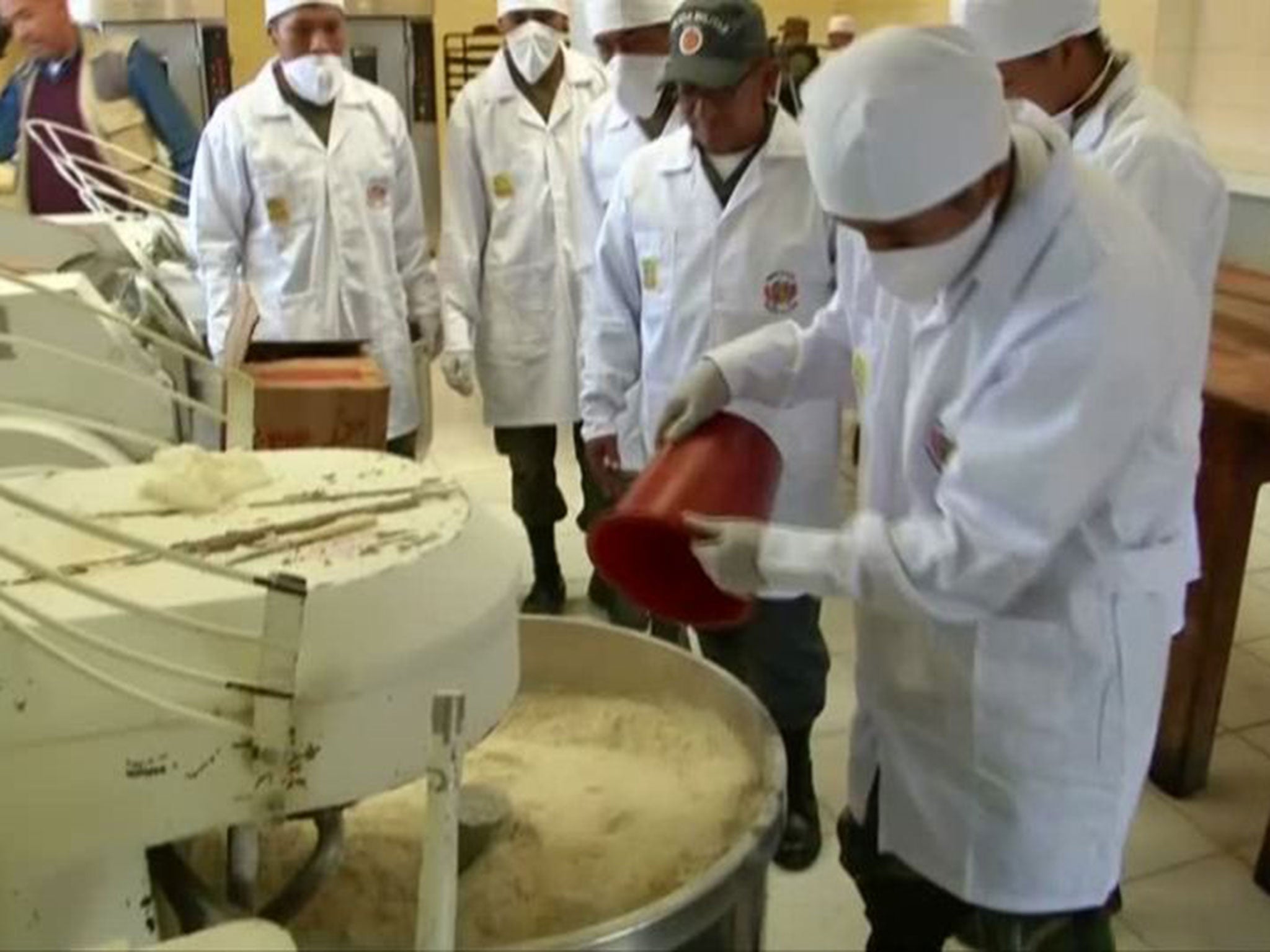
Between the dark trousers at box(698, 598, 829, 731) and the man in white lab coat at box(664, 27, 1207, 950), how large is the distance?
25.8 inches

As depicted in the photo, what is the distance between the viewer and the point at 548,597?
126 inches

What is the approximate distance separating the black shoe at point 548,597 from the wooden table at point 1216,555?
133 centimetres

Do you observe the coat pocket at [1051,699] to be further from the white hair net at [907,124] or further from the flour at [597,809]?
the white hair net at [907,124]

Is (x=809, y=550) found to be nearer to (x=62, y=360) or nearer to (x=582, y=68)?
(x=62, y=360)

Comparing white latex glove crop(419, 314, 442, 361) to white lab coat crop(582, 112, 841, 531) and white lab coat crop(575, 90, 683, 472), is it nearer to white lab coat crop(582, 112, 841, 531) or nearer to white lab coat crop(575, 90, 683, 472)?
white lab coat crop(575, 90, 683, 472)

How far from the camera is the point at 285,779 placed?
2.82ft

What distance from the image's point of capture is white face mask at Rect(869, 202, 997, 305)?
1203mm

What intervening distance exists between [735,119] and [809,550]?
104 centimetres

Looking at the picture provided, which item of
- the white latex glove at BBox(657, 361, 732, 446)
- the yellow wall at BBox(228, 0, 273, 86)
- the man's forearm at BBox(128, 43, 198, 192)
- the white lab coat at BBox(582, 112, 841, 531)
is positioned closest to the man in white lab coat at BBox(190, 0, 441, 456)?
the man's forearm at BBox(128, 43, 198, 192)

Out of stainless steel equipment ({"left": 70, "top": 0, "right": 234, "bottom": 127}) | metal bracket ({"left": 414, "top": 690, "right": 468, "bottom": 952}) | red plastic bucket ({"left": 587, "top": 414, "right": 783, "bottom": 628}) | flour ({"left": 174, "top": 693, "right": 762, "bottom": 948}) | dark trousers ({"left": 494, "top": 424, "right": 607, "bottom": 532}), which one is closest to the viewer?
metal bracket ({"left": 414, "top": 690, "right": 468, "bottom": 952})

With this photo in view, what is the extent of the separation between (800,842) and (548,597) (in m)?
1.11

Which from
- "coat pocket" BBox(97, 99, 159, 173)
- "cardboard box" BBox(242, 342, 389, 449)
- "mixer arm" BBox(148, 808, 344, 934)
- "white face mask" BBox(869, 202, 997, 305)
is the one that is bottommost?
"mixer arm" BBox(148, 808, 344, 934)

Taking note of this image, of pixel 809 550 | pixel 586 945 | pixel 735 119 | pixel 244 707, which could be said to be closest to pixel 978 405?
pixel 809 550

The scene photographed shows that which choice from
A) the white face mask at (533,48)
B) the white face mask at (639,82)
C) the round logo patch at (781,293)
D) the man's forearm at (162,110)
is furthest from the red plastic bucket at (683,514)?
the man's forearm at (162,110)
